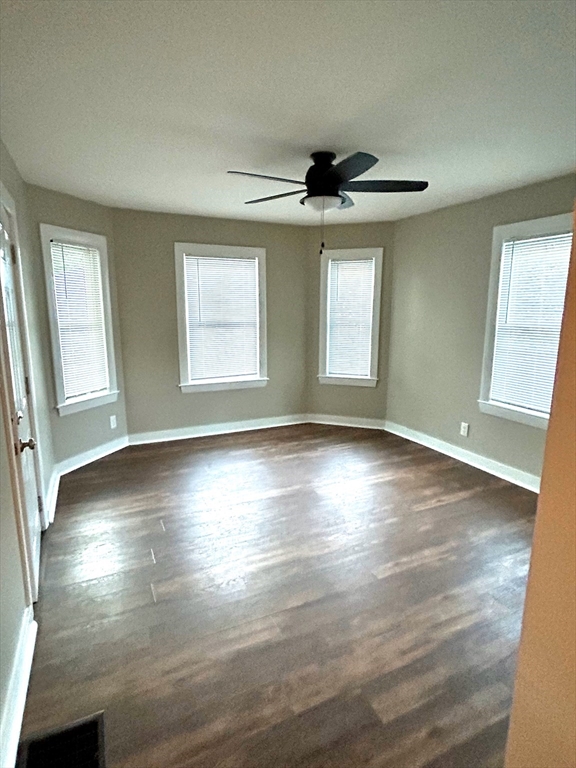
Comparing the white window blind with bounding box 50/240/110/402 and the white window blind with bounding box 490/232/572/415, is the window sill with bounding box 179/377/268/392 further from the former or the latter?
the white window blind with bounding box 490/232/572/415

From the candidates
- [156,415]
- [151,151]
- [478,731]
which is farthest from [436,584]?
[156,415]

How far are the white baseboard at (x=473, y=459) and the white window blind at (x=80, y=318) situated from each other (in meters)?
3.48

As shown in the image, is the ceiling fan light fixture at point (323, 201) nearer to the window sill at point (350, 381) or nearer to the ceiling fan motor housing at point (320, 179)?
the ceiling fan motor housing at point (320, 179)

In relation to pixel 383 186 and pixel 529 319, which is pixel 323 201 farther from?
pixel 529 319

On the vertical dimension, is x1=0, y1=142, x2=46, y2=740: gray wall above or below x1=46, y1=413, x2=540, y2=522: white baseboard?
above

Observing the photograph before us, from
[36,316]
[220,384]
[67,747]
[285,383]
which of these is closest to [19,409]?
[36,316]

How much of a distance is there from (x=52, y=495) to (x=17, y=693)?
6.24ft

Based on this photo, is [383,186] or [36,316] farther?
[36,316]

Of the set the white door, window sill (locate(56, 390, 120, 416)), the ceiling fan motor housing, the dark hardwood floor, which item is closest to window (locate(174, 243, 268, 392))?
window sill (locate(56, 390, 120, 416))

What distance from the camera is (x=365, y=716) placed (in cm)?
156

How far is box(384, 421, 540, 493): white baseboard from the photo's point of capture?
356 cm

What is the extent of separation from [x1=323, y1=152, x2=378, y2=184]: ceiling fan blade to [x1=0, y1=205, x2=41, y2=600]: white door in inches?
75.2

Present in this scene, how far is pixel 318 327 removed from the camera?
5.27 m

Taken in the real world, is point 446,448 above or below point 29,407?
below
